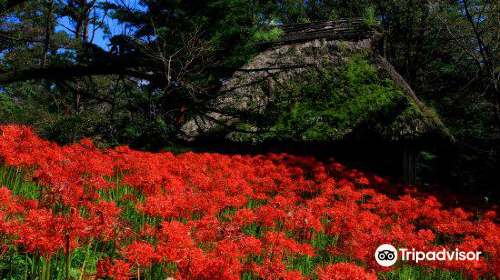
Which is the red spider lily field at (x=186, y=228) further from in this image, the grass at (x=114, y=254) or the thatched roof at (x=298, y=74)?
the thatched roof at (x=298, y=74)

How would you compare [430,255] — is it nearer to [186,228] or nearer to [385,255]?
[385,255]

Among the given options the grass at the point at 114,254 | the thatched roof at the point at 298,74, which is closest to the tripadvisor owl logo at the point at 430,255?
the grass at the point at 114,254

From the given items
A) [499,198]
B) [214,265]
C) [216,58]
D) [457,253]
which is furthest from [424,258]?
[499,198]

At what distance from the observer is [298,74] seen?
11844mm

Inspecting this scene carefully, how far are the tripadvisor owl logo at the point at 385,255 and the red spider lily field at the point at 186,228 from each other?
0.21 feet

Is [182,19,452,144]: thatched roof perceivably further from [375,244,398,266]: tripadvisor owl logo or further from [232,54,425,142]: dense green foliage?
[375,244,398,266]: tripadvisor owl logo

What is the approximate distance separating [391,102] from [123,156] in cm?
734

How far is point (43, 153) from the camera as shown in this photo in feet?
14.7

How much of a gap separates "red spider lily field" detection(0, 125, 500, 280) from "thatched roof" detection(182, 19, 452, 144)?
9.12 feet

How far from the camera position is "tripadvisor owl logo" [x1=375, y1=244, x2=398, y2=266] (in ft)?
11.3

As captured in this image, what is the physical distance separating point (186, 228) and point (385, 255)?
2121 millimetres

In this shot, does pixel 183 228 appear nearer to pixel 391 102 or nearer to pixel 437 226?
pixel 437 226

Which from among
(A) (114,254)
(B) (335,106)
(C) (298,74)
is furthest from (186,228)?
(C) (298,74)

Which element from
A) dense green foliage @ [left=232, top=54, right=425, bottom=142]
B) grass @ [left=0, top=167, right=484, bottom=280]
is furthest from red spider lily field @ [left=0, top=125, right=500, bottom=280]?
dense green foliage @ [left=232, top=54, right=425, bottom=142]
